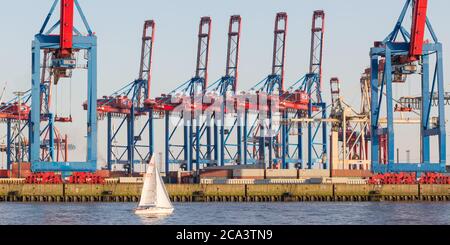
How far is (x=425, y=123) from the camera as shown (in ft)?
405

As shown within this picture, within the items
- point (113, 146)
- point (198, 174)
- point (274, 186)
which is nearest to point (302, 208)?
point (274, 186)

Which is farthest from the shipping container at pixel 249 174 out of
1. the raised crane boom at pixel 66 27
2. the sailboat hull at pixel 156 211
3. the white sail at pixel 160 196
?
the sailboat hull at pixel 156 211

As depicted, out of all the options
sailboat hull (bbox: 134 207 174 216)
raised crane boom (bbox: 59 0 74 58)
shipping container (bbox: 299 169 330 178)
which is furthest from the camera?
shipping container (bbox: 299 169 330 178)

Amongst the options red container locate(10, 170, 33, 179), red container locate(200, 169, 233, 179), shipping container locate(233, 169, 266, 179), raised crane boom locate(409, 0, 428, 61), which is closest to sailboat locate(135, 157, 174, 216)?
raised crane boom locate(409, 0, 428, 61)

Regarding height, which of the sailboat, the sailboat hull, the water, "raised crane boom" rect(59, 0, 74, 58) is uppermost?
"raised crane boom" rect(59, 0, 74, 58)

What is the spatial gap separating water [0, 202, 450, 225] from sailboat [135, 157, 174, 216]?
2.95 ft

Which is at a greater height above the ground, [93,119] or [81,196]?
[93,119]

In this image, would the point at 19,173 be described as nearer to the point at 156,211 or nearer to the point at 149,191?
the point at 149,191

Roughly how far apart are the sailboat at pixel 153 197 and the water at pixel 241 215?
900mm

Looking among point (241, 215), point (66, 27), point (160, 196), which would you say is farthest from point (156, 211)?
point (66, 27)

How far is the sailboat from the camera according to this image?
81.1 metres

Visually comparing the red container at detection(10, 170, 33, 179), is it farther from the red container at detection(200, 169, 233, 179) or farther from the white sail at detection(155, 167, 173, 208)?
the white sail at detection(155, 167, 173, 208)

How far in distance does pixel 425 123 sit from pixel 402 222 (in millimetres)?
49658
